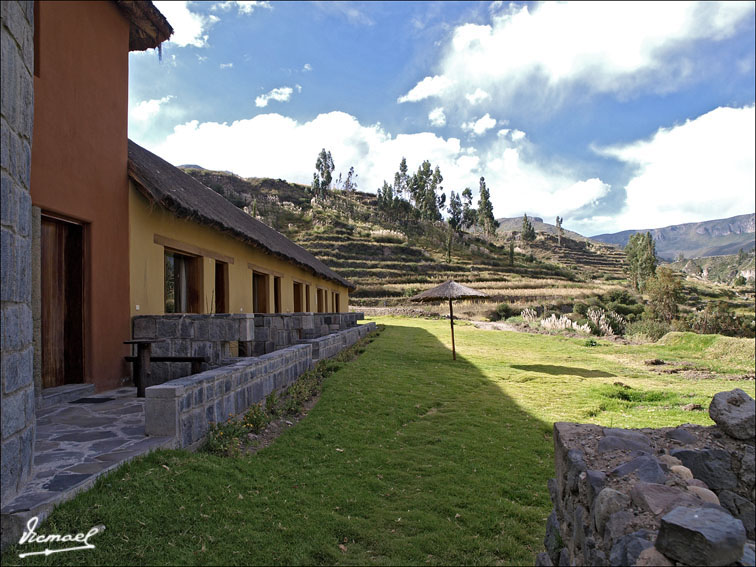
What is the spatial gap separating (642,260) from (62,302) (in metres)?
56.6

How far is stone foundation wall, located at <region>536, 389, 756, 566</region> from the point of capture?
1681 millimetres

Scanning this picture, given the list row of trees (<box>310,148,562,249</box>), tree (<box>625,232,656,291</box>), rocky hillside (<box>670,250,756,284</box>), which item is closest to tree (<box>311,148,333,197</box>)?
row of trees (<box>310,148,562,249</box>)

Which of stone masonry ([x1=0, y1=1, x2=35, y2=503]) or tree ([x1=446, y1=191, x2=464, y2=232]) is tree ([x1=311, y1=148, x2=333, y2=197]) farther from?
stone masonry ([x1=0, y1=1, x2=35, y2=503])

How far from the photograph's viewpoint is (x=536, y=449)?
5523mm

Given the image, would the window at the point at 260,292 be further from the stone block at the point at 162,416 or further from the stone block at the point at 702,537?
the stone block at the point at 702,537

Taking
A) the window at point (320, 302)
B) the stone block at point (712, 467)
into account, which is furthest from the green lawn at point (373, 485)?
the window at point (320, 302)

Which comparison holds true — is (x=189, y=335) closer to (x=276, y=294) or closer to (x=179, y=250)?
(x=179, y=250)

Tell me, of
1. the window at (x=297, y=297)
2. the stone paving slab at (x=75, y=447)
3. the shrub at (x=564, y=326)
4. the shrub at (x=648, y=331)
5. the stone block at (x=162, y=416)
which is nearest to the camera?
the stone paving slab at (x=75, y=447)

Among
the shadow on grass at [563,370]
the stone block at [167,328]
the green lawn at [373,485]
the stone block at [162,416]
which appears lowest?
the shadow on grass at [563,370]

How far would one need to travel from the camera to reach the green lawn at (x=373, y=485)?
→ 2852mm

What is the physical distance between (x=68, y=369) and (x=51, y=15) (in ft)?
15.7

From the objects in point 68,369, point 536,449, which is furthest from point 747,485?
point 68,369

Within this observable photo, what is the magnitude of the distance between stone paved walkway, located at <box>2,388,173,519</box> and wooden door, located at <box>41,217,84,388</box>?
825 millimetres

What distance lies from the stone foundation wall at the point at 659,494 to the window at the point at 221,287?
888 centimetres
